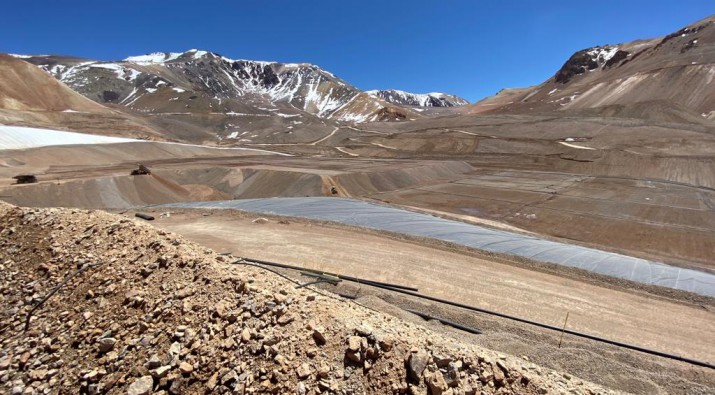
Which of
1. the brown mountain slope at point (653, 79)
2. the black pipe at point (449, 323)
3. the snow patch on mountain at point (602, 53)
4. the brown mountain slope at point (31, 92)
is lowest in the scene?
the black pipe at point (449, 323)

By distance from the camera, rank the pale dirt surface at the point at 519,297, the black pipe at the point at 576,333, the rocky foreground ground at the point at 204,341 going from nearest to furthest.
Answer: the rocky foreground ground at the point at 204,341
the pale dirt surface at the point at 519,297
the black pipe at the point at 576,333

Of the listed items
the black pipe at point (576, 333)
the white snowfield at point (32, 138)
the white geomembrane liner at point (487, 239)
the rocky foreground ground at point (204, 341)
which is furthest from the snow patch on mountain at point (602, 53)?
the rocky foreground ground at point (204, 341)

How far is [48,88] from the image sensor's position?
94.4 meters

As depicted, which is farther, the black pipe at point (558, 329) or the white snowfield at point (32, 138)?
the white snowfield at point (32, 138)

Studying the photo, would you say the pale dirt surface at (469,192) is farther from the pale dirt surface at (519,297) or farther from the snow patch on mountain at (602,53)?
the snow patch on mountain at (602,53)

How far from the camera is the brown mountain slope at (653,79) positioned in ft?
305

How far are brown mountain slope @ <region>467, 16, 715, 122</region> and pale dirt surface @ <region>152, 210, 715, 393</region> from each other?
297 feet

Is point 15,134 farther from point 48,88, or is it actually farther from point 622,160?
point 622,160

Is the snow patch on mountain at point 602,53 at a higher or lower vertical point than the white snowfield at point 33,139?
higher

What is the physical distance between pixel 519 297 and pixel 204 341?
1005cm

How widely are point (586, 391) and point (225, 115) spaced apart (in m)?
144

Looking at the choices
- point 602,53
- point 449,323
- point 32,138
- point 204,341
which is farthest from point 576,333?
point 602,53

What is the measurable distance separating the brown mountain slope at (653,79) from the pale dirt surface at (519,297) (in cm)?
9044

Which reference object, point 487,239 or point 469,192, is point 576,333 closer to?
point 487,239
